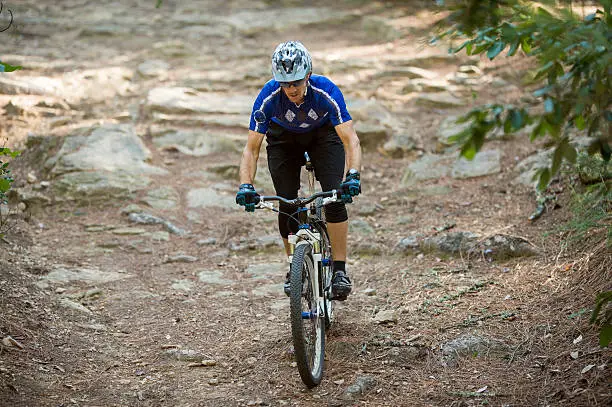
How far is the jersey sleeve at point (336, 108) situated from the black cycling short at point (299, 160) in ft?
0.45

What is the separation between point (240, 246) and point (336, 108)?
115 inches

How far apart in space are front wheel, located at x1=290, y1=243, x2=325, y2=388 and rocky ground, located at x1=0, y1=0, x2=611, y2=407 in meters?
0.18

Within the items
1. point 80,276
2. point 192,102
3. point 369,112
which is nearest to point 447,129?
point 369,112


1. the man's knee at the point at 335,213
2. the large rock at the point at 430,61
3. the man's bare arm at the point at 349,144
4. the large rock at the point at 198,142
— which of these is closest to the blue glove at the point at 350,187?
the man's bare arm at the point at 349,144

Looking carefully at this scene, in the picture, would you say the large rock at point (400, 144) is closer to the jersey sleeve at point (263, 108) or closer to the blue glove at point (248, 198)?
the jersey sleeve at point (263, 108)

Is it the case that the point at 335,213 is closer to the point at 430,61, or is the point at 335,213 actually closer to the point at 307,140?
the point at 307,140

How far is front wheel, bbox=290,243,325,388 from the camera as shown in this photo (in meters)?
3.67

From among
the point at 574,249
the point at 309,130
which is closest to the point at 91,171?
the point at 309,130

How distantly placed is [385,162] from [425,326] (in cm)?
461

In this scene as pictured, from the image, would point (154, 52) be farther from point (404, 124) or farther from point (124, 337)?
point (124, 337)

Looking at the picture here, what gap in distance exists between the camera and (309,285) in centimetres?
409

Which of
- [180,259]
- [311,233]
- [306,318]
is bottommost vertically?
[180,259]

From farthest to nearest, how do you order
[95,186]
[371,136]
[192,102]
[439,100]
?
1. [439,100]
2. [192,102]
3. [371,136]
4. [95,186]

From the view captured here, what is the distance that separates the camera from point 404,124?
383 inches
